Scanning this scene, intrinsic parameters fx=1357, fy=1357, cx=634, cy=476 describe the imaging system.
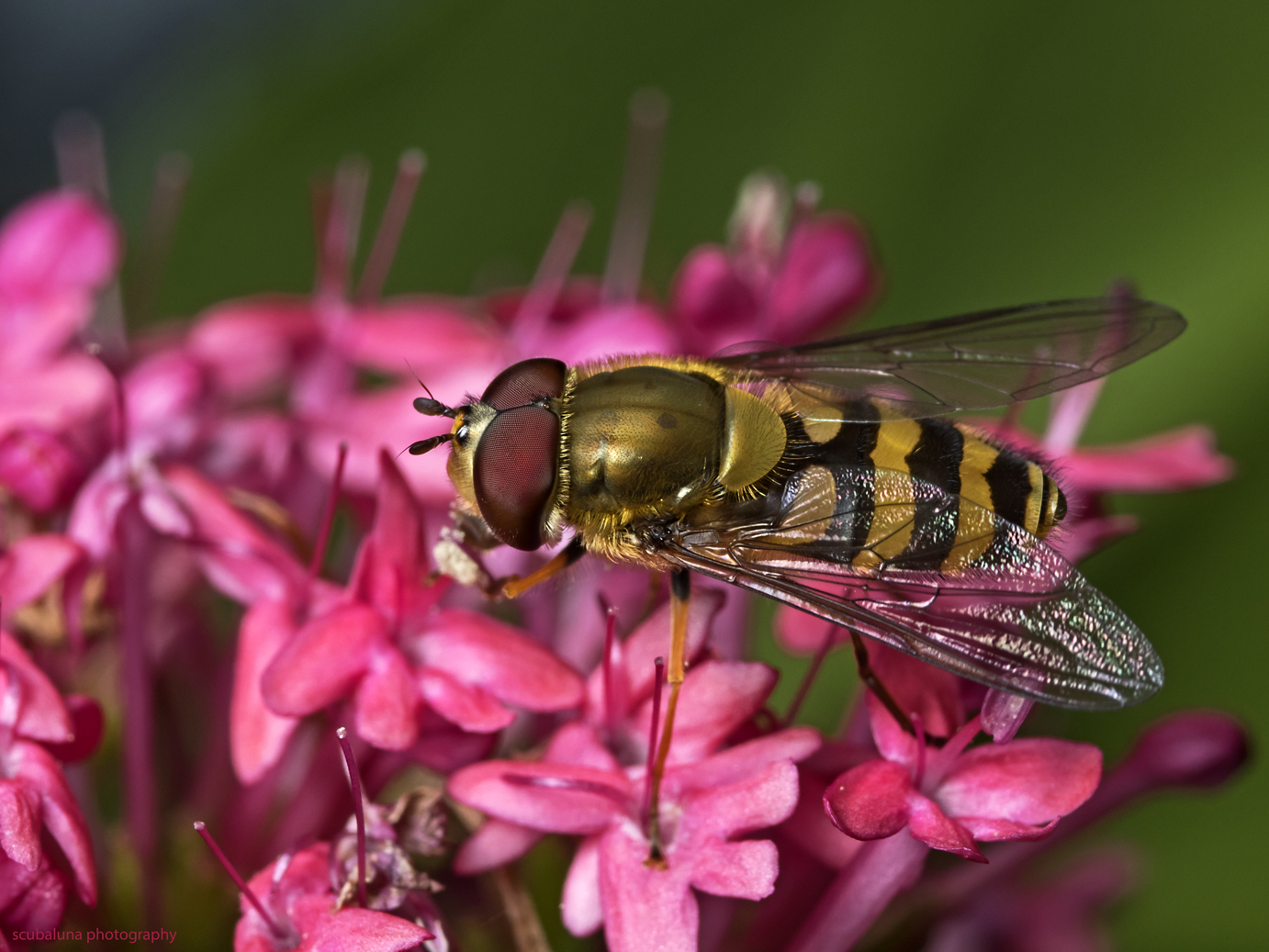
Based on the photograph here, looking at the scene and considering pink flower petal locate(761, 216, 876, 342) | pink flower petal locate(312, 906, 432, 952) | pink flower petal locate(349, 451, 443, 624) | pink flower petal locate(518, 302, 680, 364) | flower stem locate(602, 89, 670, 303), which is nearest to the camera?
pink flower petal locate(312, 906, 432, 952)

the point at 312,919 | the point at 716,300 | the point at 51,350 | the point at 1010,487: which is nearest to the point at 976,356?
the point at 1010,487

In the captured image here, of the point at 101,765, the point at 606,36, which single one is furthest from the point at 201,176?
the point at 101,765

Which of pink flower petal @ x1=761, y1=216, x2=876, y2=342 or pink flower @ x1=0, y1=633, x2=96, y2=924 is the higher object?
pink flower petal @ x1=761, y1=216, x2=876, y2=342

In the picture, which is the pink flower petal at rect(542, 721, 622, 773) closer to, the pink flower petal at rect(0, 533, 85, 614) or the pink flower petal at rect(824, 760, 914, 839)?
the pink flower petal at rect(824, 760, 914, 839)

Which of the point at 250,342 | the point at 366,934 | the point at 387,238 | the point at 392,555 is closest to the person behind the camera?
the point at 366,934

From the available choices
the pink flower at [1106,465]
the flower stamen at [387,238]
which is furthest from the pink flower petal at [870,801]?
the flower stamen at [387,238]

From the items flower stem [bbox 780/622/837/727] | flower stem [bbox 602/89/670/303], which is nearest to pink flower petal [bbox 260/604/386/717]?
flower stem [bbox 780/622/837/727]

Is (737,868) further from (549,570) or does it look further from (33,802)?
(33,802)
